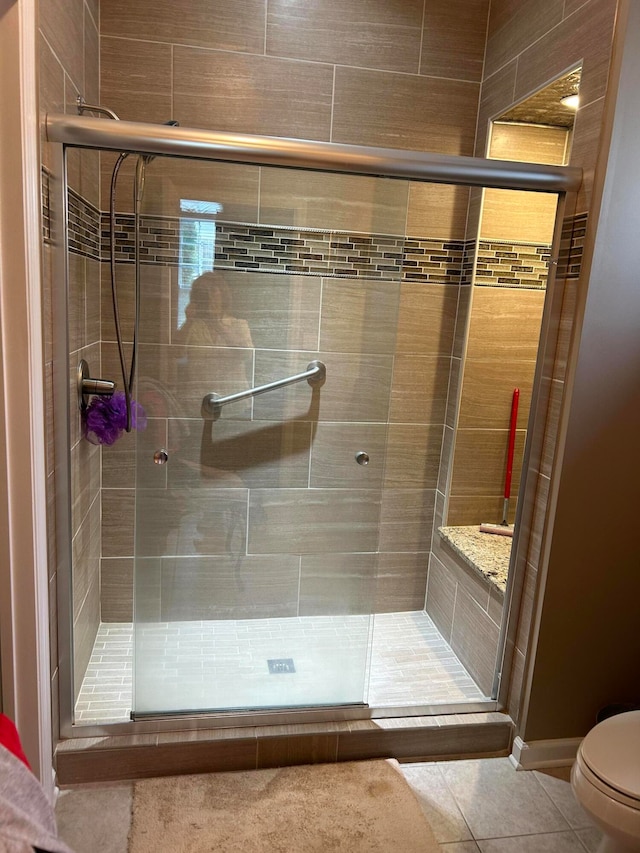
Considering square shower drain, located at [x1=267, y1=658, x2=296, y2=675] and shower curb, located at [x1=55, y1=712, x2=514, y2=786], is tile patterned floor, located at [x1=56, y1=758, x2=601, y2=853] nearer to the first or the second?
shower curb, located at [x1=55, y1=712, x2=514, y2=786]

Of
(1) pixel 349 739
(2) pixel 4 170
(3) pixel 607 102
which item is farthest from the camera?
(1) pixel 349 739

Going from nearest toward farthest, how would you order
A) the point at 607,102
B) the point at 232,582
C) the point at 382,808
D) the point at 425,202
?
1. the point at 607,102
2. the point at 382,808
3. the point at 232,582
4. the point at 425,202

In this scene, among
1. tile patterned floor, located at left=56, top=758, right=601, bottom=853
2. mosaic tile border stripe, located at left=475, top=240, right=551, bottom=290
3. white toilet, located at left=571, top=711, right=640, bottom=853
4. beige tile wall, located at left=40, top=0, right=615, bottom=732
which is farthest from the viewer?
mosaic tile border stripe, located at left=475, top=240, right=551, bottom=290

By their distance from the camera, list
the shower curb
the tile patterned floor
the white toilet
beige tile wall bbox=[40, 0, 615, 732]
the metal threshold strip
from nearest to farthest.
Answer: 1. the white toilet
2. the metal threshold strip
3. the tile patterned floor
4. the shower curb
5. beige tile wall bbox=[40, 0, 615, 732]

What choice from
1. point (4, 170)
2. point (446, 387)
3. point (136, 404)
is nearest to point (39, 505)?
point (136, 404)

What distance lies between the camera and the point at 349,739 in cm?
189

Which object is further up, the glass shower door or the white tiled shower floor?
the glass shower door

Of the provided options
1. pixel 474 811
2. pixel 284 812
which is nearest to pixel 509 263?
pixel 474 811

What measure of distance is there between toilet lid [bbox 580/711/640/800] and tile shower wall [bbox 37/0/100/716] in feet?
4.60

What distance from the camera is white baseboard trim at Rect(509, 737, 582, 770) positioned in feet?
6.32

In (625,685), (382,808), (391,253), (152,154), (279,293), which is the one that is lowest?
(382,808)

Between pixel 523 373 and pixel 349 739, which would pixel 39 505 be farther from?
pixel 523 373

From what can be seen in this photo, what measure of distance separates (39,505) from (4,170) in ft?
2.50

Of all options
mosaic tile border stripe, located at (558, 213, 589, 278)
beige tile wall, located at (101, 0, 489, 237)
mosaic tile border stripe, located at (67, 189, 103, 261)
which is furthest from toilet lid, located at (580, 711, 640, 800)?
beige tile wall, located at (101, 0, 489, 237)
